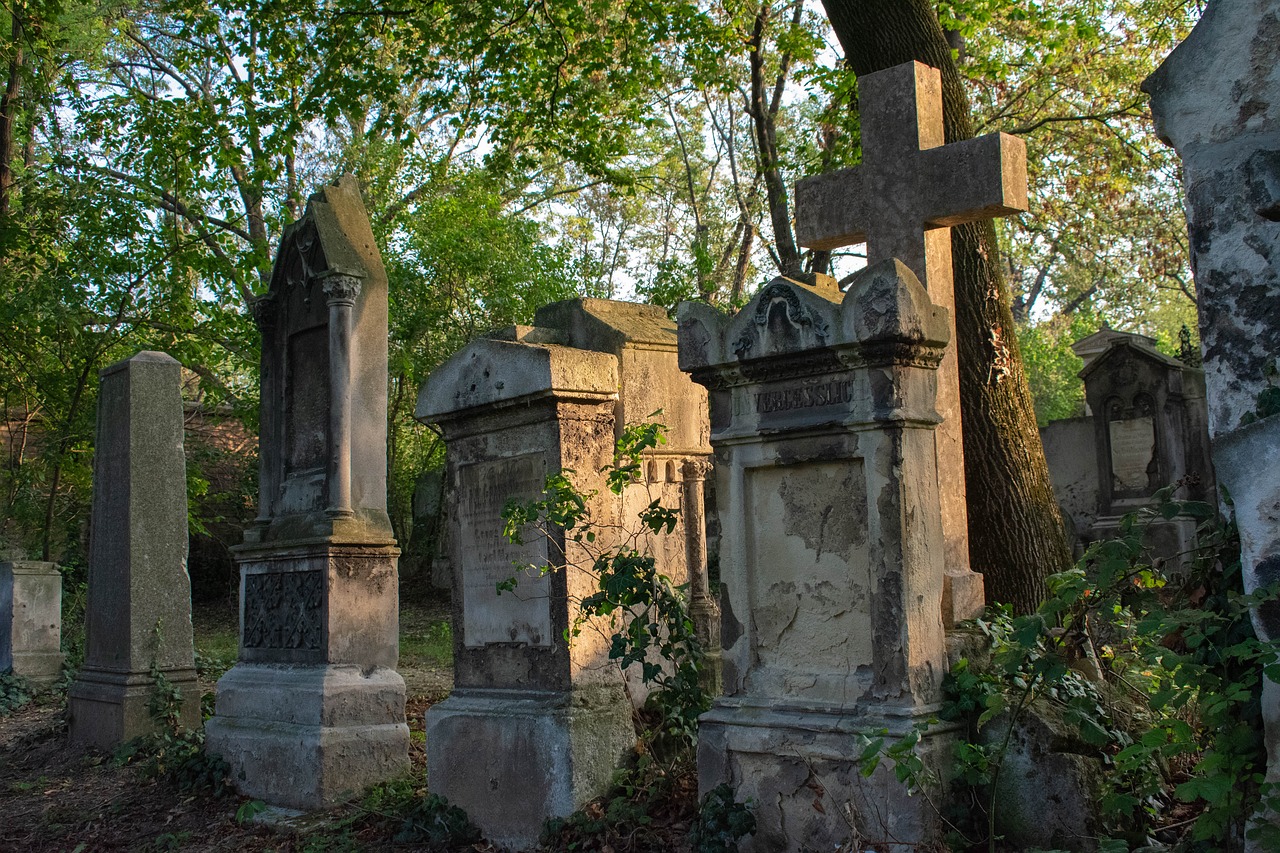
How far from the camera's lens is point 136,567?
8.95m

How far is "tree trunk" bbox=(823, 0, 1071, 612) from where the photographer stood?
23.2ft

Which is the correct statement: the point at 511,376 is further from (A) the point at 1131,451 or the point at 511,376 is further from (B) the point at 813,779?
(A) the point at 1131,451

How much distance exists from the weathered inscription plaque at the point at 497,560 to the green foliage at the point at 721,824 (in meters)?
1.34

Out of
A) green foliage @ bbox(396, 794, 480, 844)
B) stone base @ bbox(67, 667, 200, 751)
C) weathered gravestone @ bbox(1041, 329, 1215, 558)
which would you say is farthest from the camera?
weathered gravestone @ bbox(1041, 329, 1215, 558)

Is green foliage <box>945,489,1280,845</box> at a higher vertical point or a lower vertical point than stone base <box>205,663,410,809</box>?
higher

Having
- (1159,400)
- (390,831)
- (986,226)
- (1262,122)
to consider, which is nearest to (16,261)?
(390,831)

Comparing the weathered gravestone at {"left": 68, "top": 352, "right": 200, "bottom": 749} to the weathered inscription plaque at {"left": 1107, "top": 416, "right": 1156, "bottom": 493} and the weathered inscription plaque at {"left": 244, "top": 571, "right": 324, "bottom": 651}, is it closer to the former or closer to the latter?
the weathered inscription plaque at {"left": 244, "top": 571, "right": 324, "bottom": 651}

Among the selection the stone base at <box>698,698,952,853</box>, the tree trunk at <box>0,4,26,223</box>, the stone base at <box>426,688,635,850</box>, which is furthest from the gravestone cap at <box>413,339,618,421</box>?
the tree trunk at <box>0,4,26,223</box>

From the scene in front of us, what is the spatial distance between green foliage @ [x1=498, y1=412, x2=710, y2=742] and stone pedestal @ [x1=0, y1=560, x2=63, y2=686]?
8.29 m

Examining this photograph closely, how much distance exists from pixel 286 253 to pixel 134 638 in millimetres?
3100

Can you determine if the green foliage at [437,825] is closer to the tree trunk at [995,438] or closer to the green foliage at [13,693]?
the tree trunk at [995,438]

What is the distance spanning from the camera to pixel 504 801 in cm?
568

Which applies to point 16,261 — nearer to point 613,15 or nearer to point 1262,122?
point 613,15

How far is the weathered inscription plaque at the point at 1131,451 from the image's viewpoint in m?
16.1
